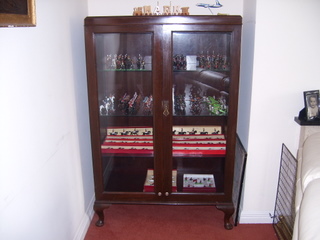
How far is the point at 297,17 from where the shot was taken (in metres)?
1.98

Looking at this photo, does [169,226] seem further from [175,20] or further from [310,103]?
[175,20]

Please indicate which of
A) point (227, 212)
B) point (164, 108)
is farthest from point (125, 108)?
point (227, 212)

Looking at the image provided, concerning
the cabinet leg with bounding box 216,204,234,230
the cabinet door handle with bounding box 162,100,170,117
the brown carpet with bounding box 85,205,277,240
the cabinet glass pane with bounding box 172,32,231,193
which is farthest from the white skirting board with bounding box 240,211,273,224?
the cabinet door handle with bounding box 162,100,170,117

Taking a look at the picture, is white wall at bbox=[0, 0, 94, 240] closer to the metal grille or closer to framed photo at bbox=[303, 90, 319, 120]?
the metal grille

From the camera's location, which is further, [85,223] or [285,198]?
[85,223]

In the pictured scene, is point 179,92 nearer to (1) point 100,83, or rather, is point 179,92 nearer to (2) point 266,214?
(1) point 100,83

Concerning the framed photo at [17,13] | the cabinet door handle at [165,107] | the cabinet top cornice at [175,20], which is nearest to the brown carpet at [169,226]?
the cabinet door handle at [165,107]

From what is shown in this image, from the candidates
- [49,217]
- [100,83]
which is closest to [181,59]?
[100,83]

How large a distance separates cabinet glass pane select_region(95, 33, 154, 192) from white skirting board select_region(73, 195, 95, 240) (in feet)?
0.95

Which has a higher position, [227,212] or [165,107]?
[165,107]

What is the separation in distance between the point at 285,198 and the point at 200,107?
0.91 m

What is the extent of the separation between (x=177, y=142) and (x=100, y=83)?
70cm

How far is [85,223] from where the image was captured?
91.1 inches

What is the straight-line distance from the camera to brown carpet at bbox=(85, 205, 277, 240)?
2.26 metres
